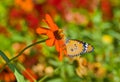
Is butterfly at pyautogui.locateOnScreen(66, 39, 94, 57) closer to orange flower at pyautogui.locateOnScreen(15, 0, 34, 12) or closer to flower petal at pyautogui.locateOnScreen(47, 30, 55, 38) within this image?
flower petal at pyautogui.locateOnScreen(47, 30, 55, 38)

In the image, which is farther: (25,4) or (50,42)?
(25,4)

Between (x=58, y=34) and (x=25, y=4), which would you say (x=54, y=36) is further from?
(x=25, y=4)

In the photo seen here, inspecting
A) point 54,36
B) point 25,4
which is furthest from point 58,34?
point 25,4

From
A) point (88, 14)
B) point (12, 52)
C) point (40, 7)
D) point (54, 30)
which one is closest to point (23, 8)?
point (40, 7)

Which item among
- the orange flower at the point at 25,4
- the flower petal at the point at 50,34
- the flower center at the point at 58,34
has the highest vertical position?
the orange flower at the point at 25,4

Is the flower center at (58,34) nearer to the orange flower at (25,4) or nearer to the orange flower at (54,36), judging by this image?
the orange flower at (54,36)

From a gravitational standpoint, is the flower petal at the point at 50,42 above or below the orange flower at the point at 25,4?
below

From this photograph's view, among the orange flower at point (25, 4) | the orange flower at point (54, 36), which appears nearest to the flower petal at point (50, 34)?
the orange flower at point (54, 36)
